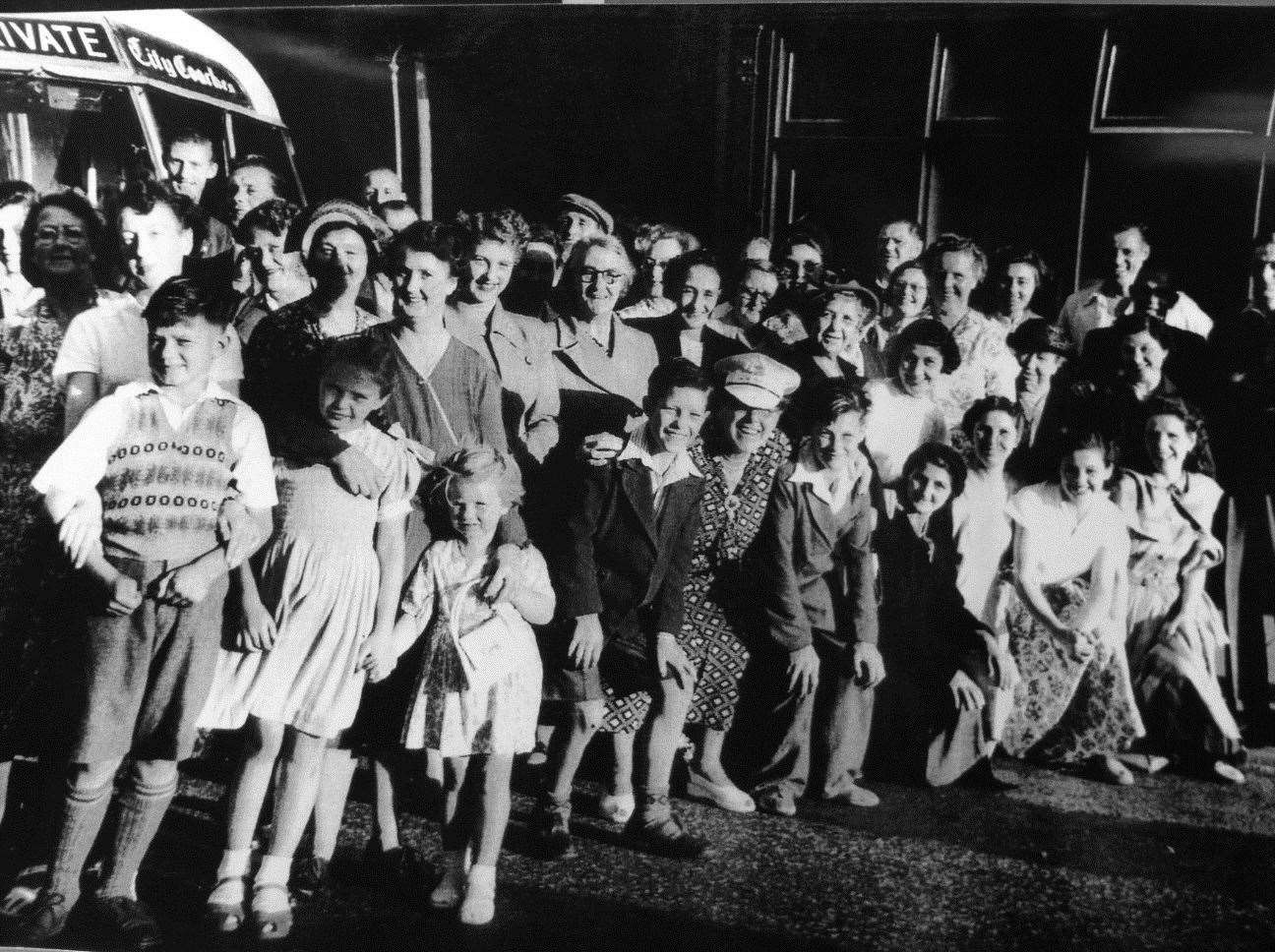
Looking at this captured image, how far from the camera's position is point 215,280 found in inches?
92.9

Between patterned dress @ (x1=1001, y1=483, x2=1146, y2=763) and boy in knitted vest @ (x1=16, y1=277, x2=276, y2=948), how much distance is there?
1.70 metres

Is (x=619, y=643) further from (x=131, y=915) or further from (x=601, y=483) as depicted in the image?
(x=131, y=915)

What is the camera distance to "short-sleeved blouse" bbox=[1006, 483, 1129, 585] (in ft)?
7.32

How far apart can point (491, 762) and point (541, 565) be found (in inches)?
17.2

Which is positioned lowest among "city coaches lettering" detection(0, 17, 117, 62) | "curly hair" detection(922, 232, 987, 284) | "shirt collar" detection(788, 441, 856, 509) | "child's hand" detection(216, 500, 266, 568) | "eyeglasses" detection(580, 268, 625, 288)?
"child's hand" detection(216, 500, 266, 568)

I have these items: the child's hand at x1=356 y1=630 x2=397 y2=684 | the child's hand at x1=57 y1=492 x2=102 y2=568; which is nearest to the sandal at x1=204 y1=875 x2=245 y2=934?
the child's hand at x1=356 y1=630 x2=397 y2=684

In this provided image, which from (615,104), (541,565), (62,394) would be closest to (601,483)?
(541,565)

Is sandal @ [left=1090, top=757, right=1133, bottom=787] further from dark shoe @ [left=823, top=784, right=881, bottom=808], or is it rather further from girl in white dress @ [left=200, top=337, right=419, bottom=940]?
girl in white dress @ [left=200, top=337, right=419, bottom=940]

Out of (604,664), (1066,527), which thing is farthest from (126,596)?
(1066,527)

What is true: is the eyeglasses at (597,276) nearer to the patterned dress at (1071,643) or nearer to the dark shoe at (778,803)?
the patterned dress at (1071,643)

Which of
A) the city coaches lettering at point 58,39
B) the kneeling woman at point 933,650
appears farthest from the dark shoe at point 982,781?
the city coaches lettering at point 58,39

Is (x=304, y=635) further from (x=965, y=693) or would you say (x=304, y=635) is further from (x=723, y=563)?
(x=965, y=693)

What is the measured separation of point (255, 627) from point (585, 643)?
2.38 ft

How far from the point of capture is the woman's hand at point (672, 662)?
2227 mm
